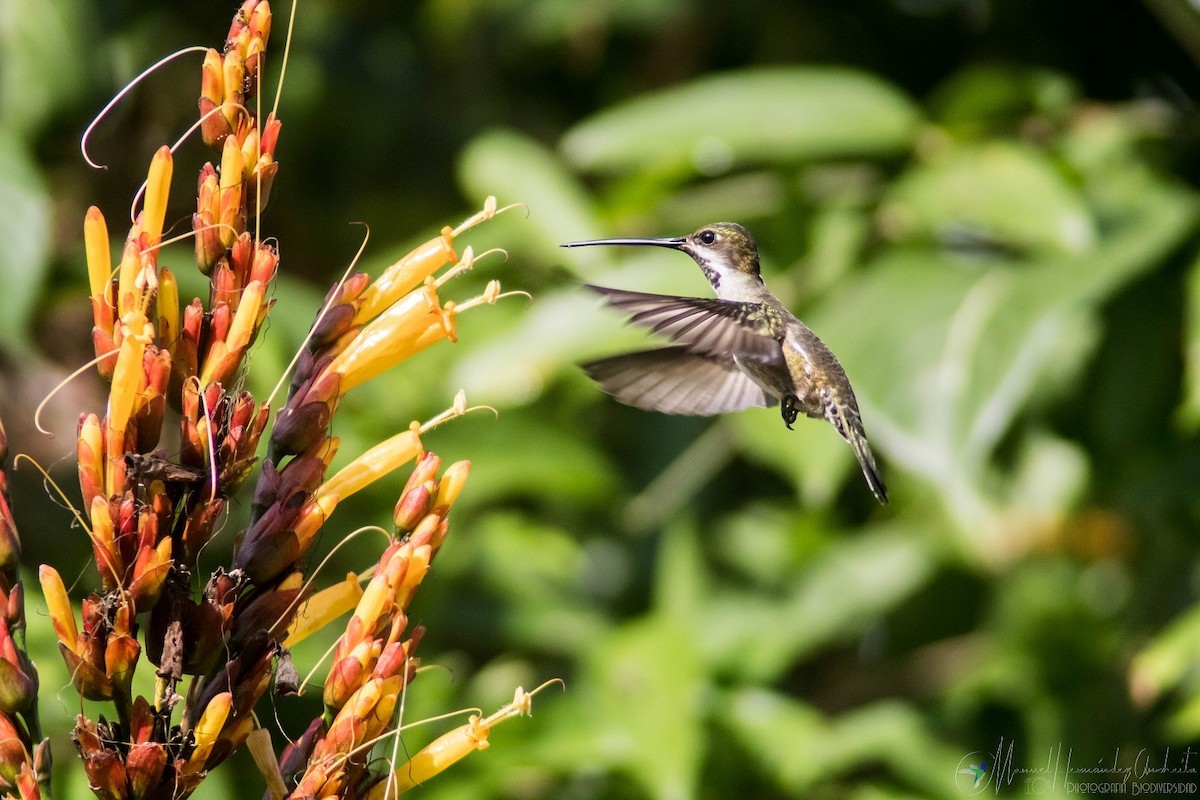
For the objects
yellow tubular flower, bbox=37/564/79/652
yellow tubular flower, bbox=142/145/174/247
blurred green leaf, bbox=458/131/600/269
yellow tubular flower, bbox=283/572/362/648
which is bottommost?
yellow tubular flower, bbox=37/564/79/652

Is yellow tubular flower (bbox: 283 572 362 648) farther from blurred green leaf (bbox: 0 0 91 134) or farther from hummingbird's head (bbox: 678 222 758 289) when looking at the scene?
blurred green leaf (bbox: 0 0 91 134)

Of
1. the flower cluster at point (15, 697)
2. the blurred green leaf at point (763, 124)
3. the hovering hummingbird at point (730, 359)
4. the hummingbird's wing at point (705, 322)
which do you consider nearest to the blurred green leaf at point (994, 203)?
the blurred green leaf at point (763, 124)

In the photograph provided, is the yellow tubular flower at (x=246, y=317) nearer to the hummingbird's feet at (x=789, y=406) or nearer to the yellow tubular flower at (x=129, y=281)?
the yellow tubular flower at (x=129, y=281)

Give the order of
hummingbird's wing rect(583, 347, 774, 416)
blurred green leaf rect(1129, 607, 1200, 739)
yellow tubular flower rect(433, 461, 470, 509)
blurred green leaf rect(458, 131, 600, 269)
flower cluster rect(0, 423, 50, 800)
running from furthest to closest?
blurred green leaf rect(458, 131, 600, 269)
blurred green leaf rect(1129, 607, 1200, 739)
hummingbird's wing rect(583, 347, 774, 416)
yellow tubular flower rect(433, 461, 470, 509)
flower cluster rect(0, 423, 50, 800)

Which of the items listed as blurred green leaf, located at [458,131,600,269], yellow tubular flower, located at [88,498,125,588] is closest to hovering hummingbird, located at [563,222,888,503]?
yellow tubular flower, located at [88,498,125,588]

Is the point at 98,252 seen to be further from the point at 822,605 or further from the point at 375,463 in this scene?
the point at 822,605

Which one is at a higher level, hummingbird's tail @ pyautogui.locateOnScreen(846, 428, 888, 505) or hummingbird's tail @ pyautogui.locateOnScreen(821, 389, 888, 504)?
hummingbird's tail @ pyautogui.locateOnScreen(821, 389, 888, 504)

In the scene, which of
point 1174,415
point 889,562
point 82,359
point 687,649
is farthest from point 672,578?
point 82,359
